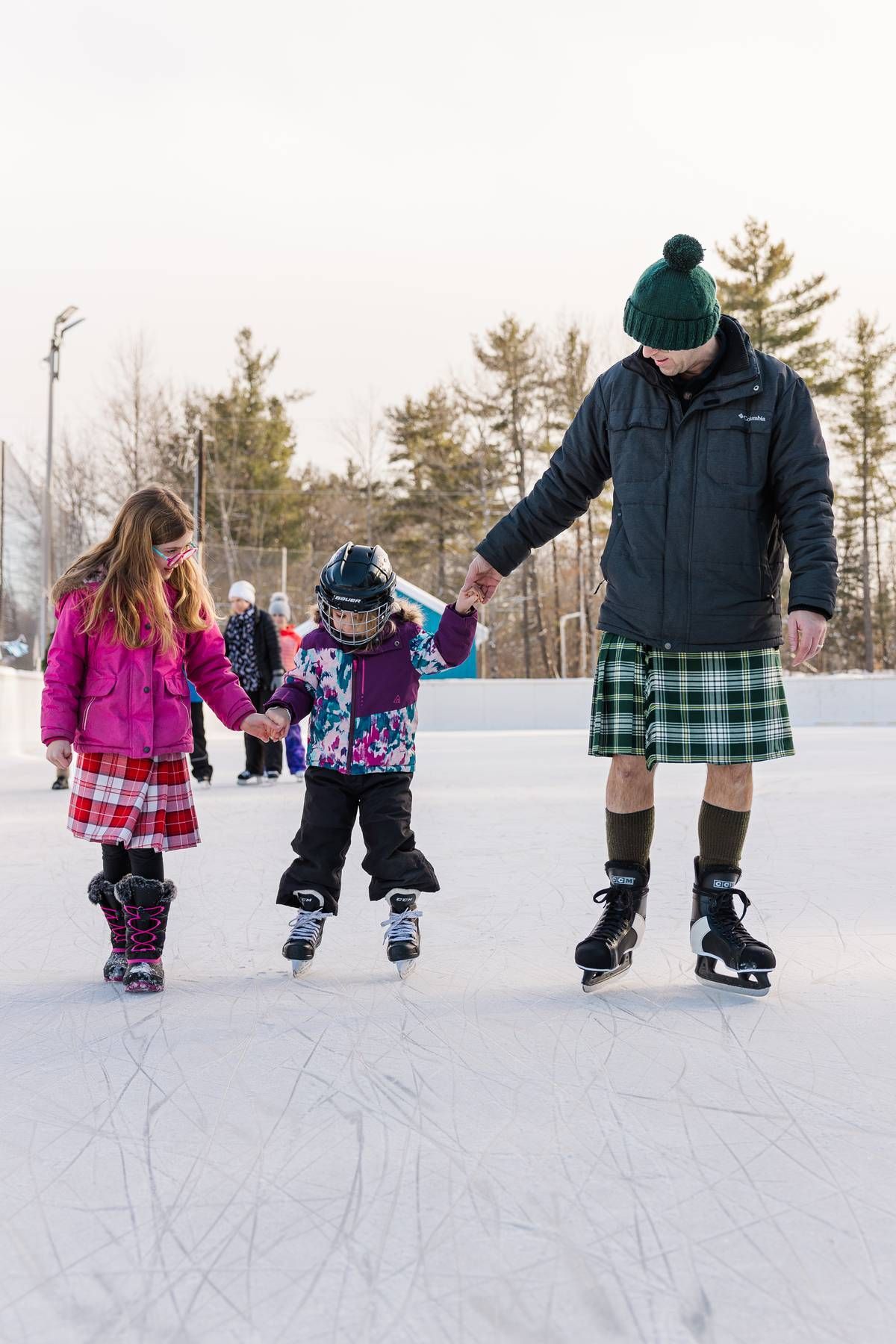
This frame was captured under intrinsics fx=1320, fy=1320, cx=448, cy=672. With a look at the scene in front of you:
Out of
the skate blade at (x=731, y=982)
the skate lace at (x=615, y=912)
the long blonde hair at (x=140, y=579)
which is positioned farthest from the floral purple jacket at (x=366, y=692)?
the skate blade at (x=731, y=982)

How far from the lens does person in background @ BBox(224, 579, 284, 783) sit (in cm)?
824

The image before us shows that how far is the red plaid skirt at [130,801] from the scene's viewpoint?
2.80 meters

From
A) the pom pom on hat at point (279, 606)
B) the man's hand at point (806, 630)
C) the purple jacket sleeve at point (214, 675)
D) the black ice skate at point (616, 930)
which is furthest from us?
the pom pom on hat at point (279, 606)

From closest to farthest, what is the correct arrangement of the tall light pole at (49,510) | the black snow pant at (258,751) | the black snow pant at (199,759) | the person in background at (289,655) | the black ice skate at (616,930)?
1. the black ice skate at (616,930)
2. the black snow pant at (199,759)
3. the black snow pant at (258,751)
4. the person in background at (289,655)
5. the tall light pole at (49,510)

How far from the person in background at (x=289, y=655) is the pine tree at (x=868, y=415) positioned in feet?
92.2

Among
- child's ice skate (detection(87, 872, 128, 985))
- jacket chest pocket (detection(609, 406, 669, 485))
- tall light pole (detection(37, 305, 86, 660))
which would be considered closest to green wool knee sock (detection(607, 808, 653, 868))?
Result: jacket chest pocket (detection(609, 406, 669, 485))

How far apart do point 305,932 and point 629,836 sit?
0.74 meters

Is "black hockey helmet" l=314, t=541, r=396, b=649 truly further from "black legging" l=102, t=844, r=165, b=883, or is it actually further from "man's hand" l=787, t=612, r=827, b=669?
"man's hand" l=787, t=612, r=827, b=669

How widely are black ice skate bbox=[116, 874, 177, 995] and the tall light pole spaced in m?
8.34

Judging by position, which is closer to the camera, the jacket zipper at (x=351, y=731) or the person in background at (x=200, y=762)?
the jacket zipper at (x=351, y=731)

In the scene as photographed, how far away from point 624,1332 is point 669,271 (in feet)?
6.50

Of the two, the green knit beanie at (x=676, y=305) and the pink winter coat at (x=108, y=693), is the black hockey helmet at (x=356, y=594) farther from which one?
the green knit beanie at (x=676, y=305)

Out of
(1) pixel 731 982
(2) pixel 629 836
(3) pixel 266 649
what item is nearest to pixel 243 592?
(3) pixel 266 649

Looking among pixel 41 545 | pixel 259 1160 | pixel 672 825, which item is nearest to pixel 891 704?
pixel 41 545
